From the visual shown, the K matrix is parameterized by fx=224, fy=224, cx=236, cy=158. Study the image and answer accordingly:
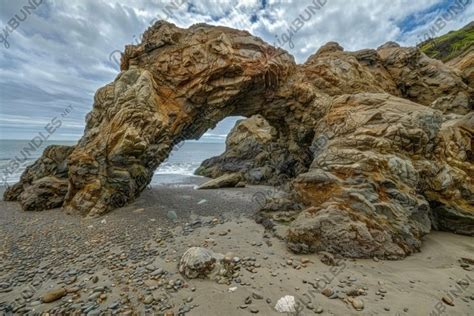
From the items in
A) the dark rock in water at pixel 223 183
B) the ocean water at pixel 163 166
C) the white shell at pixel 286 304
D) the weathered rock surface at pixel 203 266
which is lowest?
the ocean water at pixel 163 166

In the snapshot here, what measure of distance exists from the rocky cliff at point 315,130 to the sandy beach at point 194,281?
32.4 inches

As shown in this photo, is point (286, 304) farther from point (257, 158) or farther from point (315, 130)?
point (257, 158)

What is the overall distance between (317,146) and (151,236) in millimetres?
7737

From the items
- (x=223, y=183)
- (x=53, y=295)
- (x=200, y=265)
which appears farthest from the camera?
(x=223, y=183)

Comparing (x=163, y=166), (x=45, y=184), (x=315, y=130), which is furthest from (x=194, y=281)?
(x=163, y=166)

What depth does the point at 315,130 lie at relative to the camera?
37.8ft

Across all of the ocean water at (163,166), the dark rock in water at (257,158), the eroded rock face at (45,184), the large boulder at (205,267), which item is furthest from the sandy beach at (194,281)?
the dark rock in water at (257,158)

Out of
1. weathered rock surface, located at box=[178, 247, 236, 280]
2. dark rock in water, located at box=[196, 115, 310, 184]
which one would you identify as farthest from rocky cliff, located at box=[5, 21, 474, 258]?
weathered rock surface, located at box=[178, 247, 236, 280]

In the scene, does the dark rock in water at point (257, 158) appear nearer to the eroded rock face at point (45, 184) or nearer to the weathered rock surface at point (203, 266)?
the weathered rock surface at point (203, 266)

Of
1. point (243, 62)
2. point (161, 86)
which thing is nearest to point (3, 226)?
point (161, 86)

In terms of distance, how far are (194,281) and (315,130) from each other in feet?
30.5

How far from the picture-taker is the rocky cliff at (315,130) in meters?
6.74

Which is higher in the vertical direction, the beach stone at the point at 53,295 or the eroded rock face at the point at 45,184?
the eroded rock face at the point at 45,184

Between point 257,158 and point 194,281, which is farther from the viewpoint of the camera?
point 257,158
